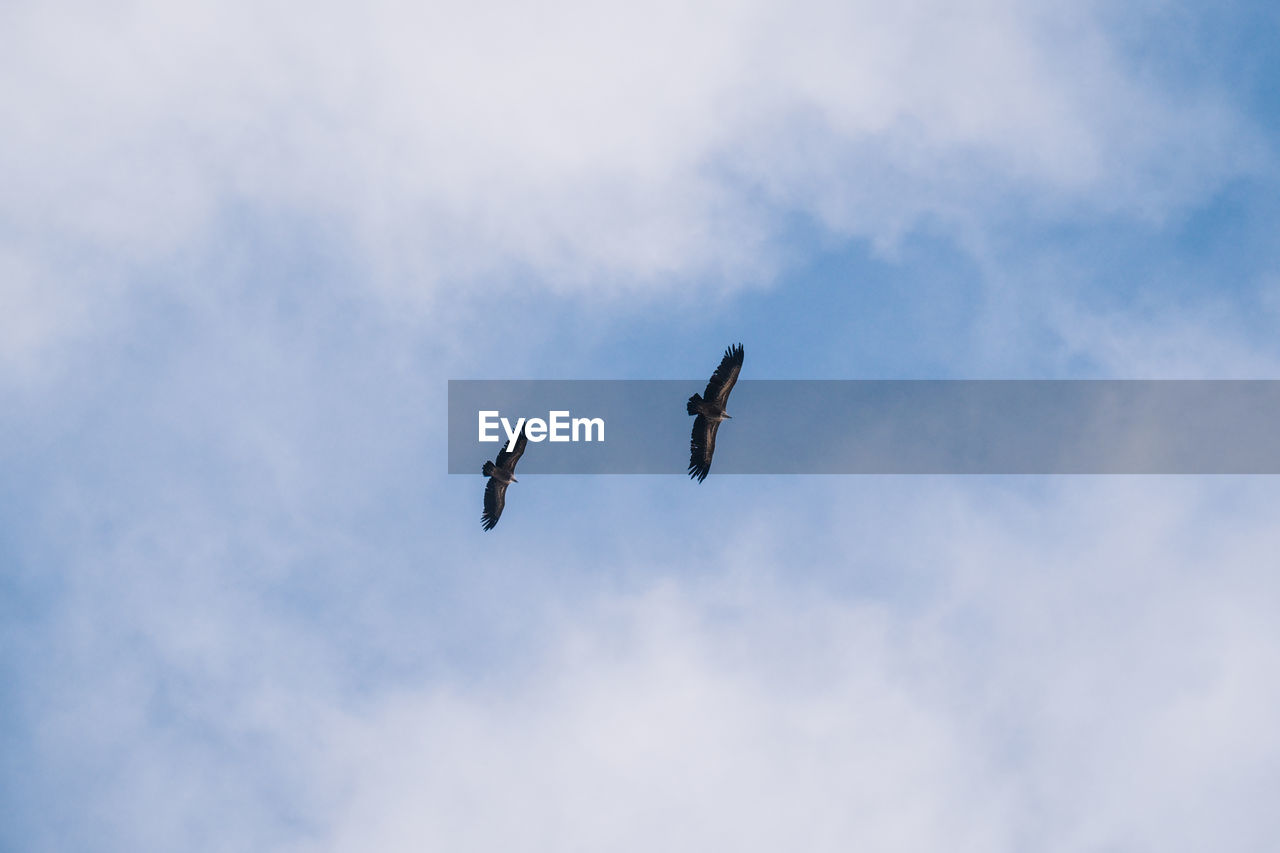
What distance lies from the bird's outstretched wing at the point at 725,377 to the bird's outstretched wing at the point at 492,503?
11591 mm

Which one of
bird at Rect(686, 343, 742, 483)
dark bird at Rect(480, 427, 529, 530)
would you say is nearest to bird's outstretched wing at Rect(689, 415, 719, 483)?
bird at Rect(686, 343, 742, 483)

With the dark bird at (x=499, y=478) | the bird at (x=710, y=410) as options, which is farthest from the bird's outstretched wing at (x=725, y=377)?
the dark bird at (x=499, y=478)

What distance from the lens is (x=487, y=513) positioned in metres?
63.9

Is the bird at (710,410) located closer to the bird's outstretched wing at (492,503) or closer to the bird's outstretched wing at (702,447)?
the bird's outstretched wing at (702,447)

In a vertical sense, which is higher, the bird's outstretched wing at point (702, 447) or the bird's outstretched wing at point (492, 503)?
the bird's outstretched wing at point (702, 447)

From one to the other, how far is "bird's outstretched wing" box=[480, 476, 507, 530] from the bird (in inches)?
370

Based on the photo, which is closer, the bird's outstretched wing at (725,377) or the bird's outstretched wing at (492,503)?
the bird's outstretched wing at (725,377)

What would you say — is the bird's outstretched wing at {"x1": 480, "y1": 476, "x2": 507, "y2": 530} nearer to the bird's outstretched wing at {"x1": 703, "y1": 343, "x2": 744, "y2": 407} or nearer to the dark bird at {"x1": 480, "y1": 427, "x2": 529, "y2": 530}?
the dark bird at {"x1": 480, "y1": 427, "x2": 529, "y2": 530}

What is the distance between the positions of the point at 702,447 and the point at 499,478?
9625mm

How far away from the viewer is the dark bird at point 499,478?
6153 cm

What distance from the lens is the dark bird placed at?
61.5 metres

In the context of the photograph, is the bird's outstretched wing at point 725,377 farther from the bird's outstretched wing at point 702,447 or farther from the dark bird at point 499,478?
the dark bird at point 499,478

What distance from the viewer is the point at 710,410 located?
58.2m

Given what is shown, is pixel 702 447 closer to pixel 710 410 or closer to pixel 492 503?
pixel 710 410
